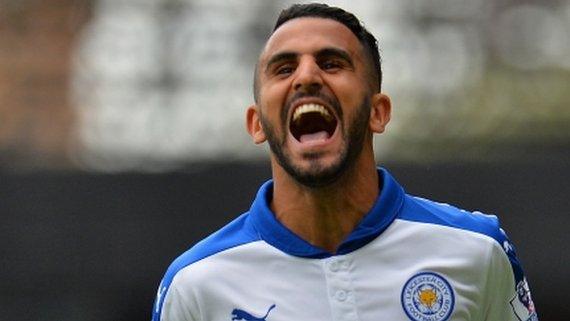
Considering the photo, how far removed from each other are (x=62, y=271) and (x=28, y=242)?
23 cm

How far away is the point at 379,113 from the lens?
4.13m

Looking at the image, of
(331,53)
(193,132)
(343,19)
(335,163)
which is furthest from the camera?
(193,132)

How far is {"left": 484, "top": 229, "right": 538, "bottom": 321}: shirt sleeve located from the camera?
4.04 meters

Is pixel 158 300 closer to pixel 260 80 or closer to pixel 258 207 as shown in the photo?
pixel 258 207

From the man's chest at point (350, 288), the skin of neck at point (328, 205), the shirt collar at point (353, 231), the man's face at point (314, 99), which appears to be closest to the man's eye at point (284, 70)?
the man's face at point (314, 99)

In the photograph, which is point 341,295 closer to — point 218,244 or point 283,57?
point 218,244

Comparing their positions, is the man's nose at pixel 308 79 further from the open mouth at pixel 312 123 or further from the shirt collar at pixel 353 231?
the shirt collar at pixel 353 231

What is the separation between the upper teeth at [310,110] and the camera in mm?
3939

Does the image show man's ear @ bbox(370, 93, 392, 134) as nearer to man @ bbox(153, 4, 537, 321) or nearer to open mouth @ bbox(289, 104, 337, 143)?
man @ bbox(153, 4, 537, 321)

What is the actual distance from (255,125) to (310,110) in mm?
276

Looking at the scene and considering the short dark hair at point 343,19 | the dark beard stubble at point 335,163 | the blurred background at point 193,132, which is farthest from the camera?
the blurred background at point 193,132

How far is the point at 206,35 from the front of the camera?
330 inches

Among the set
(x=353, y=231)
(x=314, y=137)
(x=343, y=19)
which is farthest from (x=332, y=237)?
(x=343, y=19)

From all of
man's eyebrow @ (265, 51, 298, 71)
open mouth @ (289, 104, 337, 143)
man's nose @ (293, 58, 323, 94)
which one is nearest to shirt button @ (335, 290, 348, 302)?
open mouth @ (289, 104, 337, 143)
